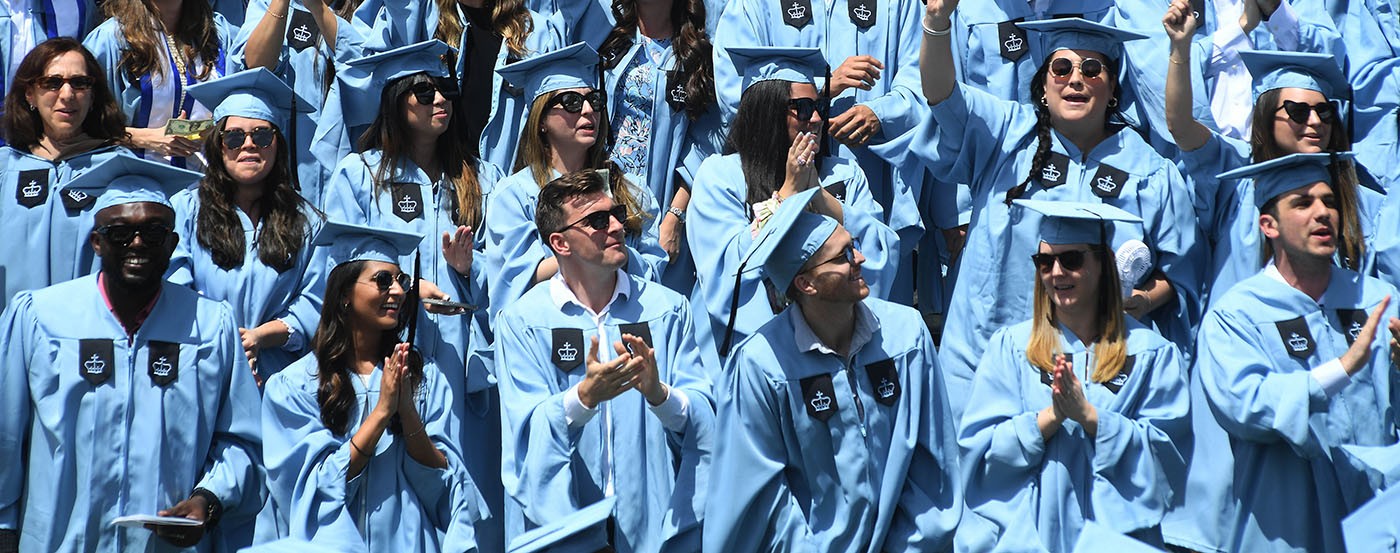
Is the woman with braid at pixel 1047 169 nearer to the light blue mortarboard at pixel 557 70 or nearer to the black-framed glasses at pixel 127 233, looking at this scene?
the light blue mortarboard at pixel 557 70

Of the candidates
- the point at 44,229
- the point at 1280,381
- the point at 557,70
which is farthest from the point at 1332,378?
the point at 44,229

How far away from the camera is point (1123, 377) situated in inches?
266

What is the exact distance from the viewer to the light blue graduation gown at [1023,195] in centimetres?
810

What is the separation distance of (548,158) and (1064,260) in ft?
8.88

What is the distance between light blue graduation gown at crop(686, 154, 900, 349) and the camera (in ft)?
26.4

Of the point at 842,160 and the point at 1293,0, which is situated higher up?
the point at 1293,0

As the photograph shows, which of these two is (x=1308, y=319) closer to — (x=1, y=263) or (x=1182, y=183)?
(x=1182, y=183)

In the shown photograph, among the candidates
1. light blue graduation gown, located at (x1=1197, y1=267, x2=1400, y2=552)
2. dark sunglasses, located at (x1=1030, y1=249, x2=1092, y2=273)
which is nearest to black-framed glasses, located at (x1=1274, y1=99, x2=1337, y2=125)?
light blue graduation gown, located at (x1=1197, y1=267, x2=1400, y2=552)

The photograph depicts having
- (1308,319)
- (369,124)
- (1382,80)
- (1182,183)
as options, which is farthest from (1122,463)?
(369,124)

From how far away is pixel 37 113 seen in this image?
8.34 m

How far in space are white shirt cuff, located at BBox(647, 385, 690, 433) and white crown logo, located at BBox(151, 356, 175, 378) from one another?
1.86 meters

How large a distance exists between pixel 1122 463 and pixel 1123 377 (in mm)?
355

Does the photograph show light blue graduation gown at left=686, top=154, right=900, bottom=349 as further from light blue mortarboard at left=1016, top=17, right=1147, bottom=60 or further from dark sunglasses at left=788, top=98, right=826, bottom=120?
light blue mortarboard at left=1016, top=17, right=1147, bottom=60

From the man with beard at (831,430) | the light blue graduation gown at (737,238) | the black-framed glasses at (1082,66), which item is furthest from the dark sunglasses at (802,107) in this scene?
the man with beard at (831,430)
